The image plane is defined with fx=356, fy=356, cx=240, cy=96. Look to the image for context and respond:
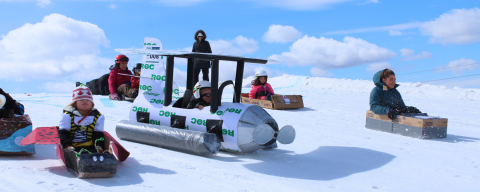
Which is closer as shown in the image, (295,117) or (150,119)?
(150,119)

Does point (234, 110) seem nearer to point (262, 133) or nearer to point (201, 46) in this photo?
point (262, 133)

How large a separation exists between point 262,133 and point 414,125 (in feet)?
13.1

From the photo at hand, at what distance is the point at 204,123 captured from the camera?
16.5 ft

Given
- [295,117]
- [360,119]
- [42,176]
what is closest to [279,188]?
[42,176]

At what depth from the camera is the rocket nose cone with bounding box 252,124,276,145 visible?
4.49 metres

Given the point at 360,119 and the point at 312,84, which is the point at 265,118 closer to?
the point at 360,119

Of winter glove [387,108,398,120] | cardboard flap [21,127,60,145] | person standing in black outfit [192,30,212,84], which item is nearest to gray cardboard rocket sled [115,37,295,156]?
cardboard flap [21,127,60,145]

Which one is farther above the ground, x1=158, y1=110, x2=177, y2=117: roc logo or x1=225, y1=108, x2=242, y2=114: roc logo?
x1=225, y1=108, x2=242, y2=114: roc logo

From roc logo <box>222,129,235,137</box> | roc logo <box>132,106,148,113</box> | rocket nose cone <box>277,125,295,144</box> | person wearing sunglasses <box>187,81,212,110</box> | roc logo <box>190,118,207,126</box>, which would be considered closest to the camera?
rocket nose cone <box>277,125,295,144</box>

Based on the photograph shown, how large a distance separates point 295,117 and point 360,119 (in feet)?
5.65

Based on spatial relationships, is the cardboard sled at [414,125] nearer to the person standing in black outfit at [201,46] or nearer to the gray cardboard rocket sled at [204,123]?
the gray cardboard rocket sled at [204,123]

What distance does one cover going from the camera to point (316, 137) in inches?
264

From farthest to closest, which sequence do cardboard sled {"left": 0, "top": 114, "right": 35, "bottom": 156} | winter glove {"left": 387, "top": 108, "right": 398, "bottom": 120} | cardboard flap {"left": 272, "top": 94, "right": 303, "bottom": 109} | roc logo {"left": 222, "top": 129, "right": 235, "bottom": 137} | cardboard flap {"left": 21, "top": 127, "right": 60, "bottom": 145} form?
cardboard flap {"left": 272, "top": 94, "right": 303, "bottom": 109}, winter glove {"left": 387, "top": 108, "right": 398, "bottom": 120}, roc logo {"left": 222, "top": 129, "right": 235, "bottom": 137}, cardboard sled {"left": 0, "top": 114, "right": 35, "bottom": 156}, cardboard flap {"left": 21, "top": 127, "right": 60, "bottom": 145}

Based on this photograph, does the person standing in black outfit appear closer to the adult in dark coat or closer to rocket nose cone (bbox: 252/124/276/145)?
the adult in dark coat
